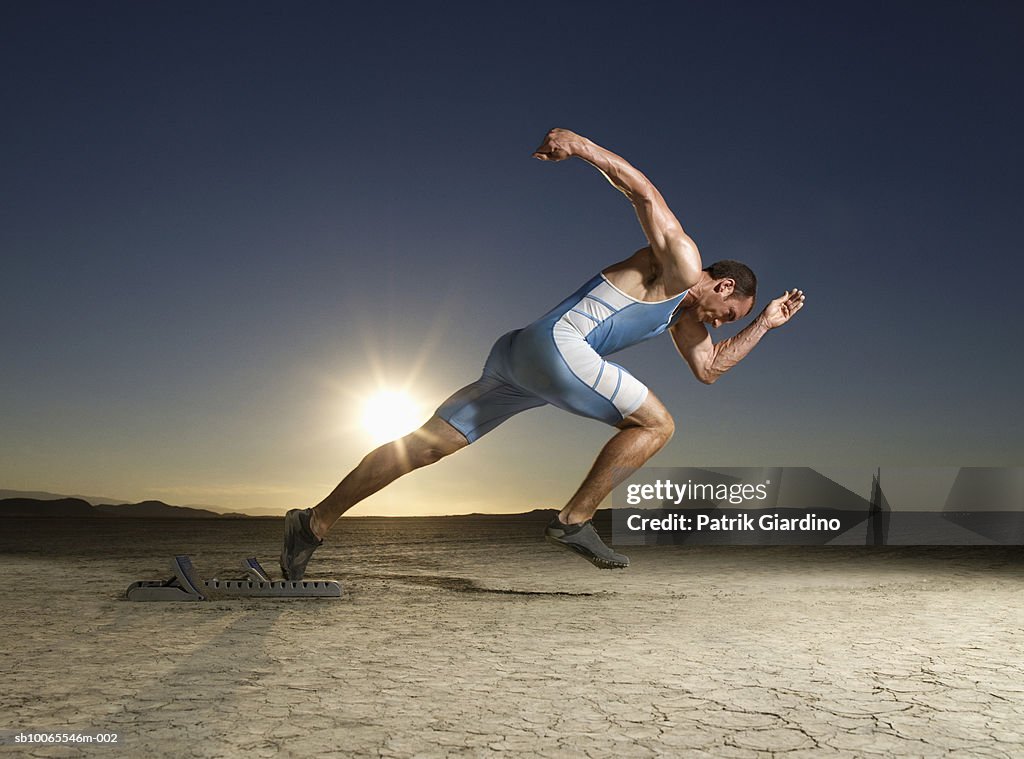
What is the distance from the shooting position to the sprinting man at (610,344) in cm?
382

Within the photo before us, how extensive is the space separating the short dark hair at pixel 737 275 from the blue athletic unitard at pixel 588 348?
0.28m

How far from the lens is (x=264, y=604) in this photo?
526 cm

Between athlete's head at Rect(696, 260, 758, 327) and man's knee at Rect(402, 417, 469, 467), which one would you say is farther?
man's knee at Rect(402, 417, 469, 467)

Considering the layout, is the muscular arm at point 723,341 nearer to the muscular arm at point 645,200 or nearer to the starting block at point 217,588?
the muscular arm at point 645,200

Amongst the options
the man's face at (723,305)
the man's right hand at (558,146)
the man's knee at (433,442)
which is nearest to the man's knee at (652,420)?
the man's face at (723,305)

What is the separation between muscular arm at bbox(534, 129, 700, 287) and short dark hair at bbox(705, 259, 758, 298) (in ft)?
1.08

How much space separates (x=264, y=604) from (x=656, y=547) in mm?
7590

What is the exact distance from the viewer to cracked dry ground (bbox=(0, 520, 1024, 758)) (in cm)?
245

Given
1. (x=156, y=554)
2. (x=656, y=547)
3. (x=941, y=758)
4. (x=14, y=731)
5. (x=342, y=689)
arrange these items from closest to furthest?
1. (x=941, y=758)
2. (x=14, y=731)
3. (x=342, y=689)
4. (x=156, y=554)
5. (x=656, y=547)

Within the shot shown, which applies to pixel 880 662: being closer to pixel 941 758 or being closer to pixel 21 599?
pixel 941 758

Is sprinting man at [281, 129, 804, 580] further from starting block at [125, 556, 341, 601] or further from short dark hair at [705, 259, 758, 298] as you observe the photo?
starting block at [125, 556, 341, 601]

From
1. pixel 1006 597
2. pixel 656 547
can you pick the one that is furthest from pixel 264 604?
pixel 656 547

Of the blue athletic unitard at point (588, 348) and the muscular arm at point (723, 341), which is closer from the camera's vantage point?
the blue athletic unitard at point (588, 348)

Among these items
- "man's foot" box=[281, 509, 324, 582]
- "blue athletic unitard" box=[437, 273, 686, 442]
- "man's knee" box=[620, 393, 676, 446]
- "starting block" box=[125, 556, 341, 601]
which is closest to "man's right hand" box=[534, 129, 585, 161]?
"blue athletic unitard" box=[437, 273, 686, 442]
